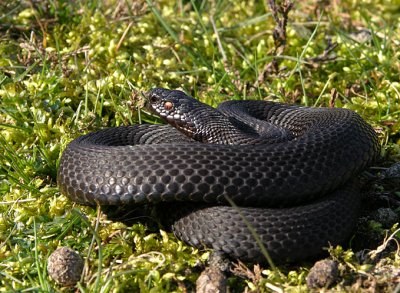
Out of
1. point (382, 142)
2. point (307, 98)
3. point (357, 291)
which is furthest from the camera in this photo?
point (307, 98)

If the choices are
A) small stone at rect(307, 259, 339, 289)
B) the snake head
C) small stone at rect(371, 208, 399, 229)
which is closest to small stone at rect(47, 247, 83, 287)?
small stone at rect(307, 259, 339, 289)

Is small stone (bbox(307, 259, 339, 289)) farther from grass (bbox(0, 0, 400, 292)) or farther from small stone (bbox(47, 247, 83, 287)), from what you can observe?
small stone (bbox(47, 247, 83, 287))

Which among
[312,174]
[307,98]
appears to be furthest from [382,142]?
[312,174]

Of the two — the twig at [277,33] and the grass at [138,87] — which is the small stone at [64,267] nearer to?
the grass at [138,87]

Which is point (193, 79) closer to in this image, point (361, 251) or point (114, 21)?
point (114, 21)

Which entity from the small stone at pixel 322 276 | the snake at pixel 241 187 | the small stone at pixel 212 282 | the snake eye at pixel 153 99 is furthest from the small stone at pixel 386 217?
the snake eye at pixel 153 99

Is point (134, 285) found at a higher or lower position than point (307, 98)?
lower
